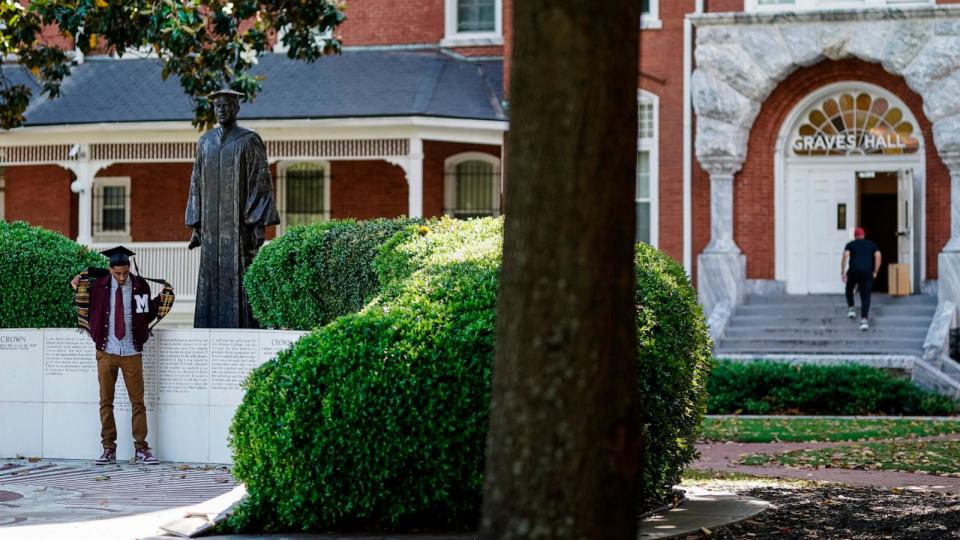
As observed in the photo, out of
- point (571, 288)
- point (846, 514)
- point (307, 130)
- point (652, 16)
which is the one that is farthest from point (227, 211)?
point (652, 16)

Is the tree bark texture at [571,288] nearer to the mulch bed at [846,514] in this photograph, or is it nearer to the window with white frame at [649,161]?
the mulch bed at [846,514]

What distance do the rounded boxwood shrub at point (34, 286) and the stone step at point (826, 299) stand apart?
12421 mm

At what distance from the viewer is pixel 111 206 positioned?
96.3ft

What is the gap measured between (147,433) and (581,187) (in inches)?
326

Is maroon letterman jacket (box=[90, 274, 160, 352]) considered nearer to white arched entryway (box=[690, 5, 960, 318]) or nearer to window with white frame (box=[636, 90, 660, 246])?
white arched entryway (box=[690, 5, 960, 318])

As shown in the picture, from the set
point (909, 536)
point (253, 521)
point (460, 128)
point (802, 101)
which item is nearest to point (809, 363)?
point (802, 101)

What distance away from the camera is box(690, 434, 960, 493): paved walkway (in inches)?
464

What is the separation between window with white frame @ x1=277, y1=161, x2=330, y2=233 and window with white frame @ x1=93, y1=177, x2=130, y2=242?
3.24 metres

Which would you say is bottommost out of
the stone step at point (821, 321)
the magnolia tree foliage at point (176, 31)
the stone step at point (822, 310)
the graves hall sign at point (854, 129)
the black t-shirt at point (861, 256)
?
the stone step at point (821, 321)

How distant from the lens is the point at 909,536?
844cm

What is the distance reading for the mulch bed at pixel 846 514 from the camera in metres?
8.52

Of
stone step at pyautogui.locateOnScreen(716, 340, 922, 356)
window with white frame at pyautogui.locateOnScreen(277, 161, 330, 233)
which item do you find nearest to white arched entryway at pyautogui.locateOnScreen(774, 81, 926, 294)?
stone step at pyautogui.locateOnScreen(716, 340, 922, 356)

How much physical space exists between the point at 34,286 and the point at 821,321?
41.7ft

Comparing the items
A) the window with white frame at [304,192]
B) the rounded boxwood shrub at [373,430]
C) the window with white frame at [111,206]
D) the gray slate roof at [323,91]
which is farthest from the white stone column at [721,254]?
the rounded boxwood shrub at [373,430]
